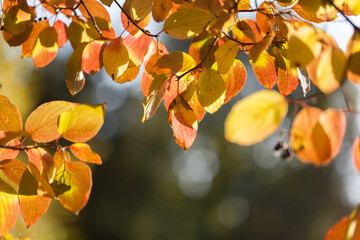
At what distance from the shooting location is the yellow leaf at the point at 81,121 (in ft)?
1.30

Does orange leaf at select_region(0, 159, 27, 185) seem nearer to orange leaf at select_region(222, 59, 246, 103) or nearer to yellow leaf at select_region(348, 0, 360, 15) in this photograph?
orange leaf at select_region(222, 59, 246, 103)

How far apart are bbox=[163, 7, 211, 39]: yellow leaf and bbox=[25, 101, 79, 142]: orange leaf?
15 cm

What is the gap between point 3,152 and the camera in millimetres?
461

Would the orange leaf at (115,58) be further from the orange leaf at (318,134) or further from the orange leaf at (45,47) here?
the orange leaf at (318,134)

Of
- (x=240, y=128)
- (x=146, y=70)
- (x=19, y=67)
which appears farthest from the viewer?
(x=19, y=67)

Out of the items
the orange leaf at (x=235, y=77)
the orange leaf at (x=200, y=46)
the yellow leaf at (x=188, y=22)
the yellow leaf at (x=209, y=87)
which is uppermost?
the yellow leaf at (x=188, y=22)

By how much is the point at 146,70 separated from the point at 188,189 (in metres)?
8.35

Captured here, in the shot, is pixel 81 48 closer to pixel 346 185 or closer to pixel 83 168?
pixel 83 168

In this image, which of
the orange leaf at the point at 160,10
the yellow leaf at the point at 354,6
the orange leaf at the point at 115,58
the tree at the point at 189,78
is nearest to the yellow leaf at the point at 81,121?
→ the tree at the point at 189,78

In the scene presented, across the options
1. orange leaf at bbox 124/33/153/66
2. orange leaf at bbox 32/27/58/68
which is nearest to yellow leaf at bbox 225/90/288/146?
orange leaf at bbox 124/33/153/66

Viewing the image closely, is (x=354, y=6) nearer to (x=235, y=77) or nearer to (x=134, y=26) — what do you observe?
(x=235, y=77)

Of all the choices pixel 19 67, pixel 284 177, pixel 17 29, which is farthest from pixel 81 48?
pixel 284 177

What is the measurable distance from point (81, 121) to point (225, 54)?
18 centimetres

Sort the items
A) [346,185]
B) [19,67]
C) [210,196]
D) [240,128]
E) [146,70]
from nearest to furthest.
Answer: [240,128] → [146,70] → [19,67] → [210,196] → [346,185]
